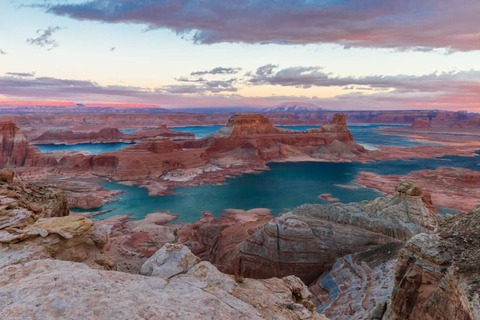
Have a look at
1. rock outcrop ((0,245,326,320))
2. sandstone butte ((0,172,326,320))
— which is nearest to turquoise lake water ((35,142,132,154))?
sandstone butte ((0,172,326,320))

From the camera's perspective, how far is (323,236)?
85.0 ft

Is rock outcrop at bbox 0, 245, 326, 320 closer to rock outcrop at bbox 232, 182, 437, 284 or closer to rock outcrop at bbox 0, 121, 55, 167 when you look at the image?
rock outcrop at bbox 232, 182, 437, 284

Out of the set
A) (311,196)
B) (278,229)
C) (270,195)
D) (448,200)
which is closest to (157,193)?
(270,195)

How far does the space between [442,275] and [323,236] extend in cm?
1528

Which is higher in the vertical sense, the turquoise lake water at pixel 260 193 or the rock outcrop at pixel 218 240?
the rock outcrop at pixel 218 240

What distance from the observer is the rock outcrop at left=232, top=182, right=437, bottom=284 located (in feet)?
82.4

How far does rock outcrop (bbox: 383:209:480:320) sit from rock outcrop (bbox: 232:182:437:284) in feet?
38.4

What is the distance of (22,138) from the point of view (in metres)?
83.6

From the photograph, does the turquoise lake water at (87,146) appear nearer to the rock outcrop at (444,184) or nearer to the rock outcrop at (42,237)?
the rock outcrop at (444,184)

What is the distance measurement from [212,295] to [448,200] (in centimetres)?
6224

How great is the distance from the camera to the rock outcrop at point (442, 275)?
9.56m

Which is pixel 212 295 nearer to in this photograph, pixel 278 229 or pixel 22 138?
pixel 278 229

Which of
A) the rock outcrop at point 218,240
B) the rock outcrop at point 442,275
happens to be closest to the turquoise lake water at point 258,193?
the rock outcrop at point 218,240

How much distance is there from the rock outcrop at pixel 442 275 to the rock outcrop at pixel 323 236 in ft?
38.4
